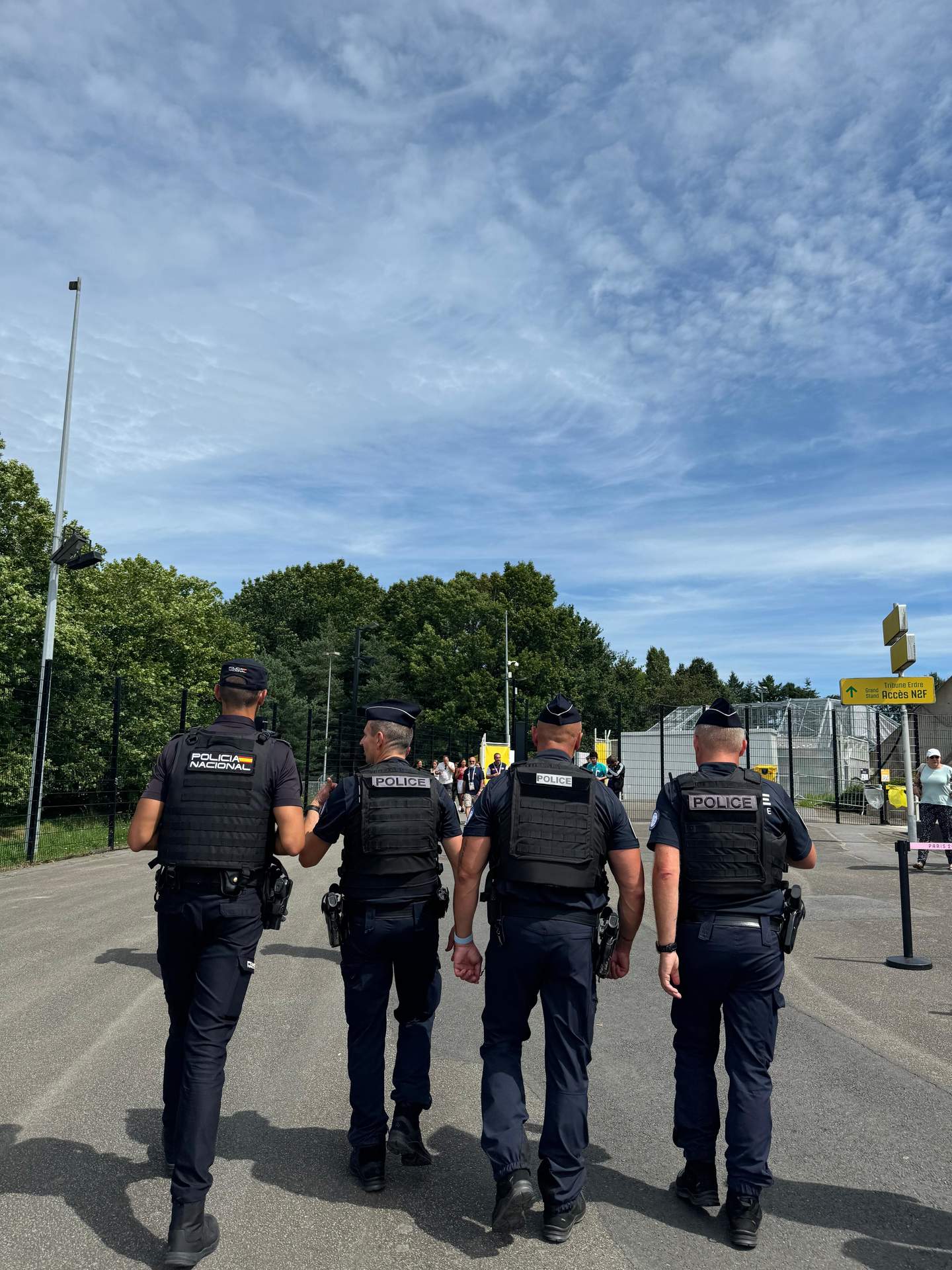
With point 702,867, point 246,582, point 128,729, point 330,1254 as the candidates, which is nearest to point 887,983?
point 702,867

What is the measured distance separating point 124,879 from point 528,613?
170 ft

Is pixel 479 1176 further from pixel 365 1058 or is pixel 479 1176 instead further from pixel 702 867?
pixel 702 867

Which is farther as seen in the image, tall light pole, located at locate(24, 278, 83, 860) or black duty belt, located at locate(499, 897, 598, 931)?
tall light pole, located at locate(24, 278, 83, 860)

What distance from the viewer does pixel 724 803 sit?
3.72 meters

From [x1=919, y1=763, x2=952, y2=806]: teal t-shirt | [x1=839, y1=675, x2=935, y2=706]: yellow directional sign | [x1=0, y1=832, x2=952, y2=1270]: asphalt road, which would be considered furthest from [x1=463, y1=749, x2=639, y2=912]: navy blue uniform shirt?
[x1=919, y1=763, x2=952, y2=806]: teal t-shirt

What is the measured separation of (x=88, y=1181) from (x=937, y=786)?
1395 cm

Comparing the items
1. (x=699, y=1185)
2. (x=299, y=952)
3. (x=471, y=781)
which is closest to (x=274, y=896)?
(x=699, y=1185)

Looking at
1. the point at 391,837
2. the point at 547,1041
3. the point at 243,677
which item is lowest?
the point at 547,1041

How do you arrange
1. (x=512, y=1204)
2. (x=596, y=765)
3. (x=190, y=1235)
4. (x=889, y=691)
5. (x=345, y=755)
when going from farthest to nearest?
(x=345, y=755) → (x=596, y=765) → (x=889, y=691) → (x=512, y=1204) → (x=190, y=1235)

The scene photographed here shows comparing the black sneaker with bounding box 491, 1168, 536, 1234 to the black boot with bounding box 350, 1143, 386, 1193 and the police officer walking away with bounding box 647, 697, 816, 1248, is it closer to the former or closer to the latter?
the black boot with bounding box 350, 1143, 386, 1193

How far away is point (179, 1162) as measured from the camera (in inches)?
125

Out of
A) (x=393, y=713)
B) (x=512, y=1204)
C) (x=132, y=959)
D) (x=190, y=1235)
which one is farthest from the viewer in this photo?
(x=132, y=959)

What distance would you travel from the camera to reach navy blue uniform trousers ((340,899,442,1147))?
12.2 ft

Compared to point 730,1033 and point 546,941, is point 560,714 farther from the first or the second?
point 730,1033
